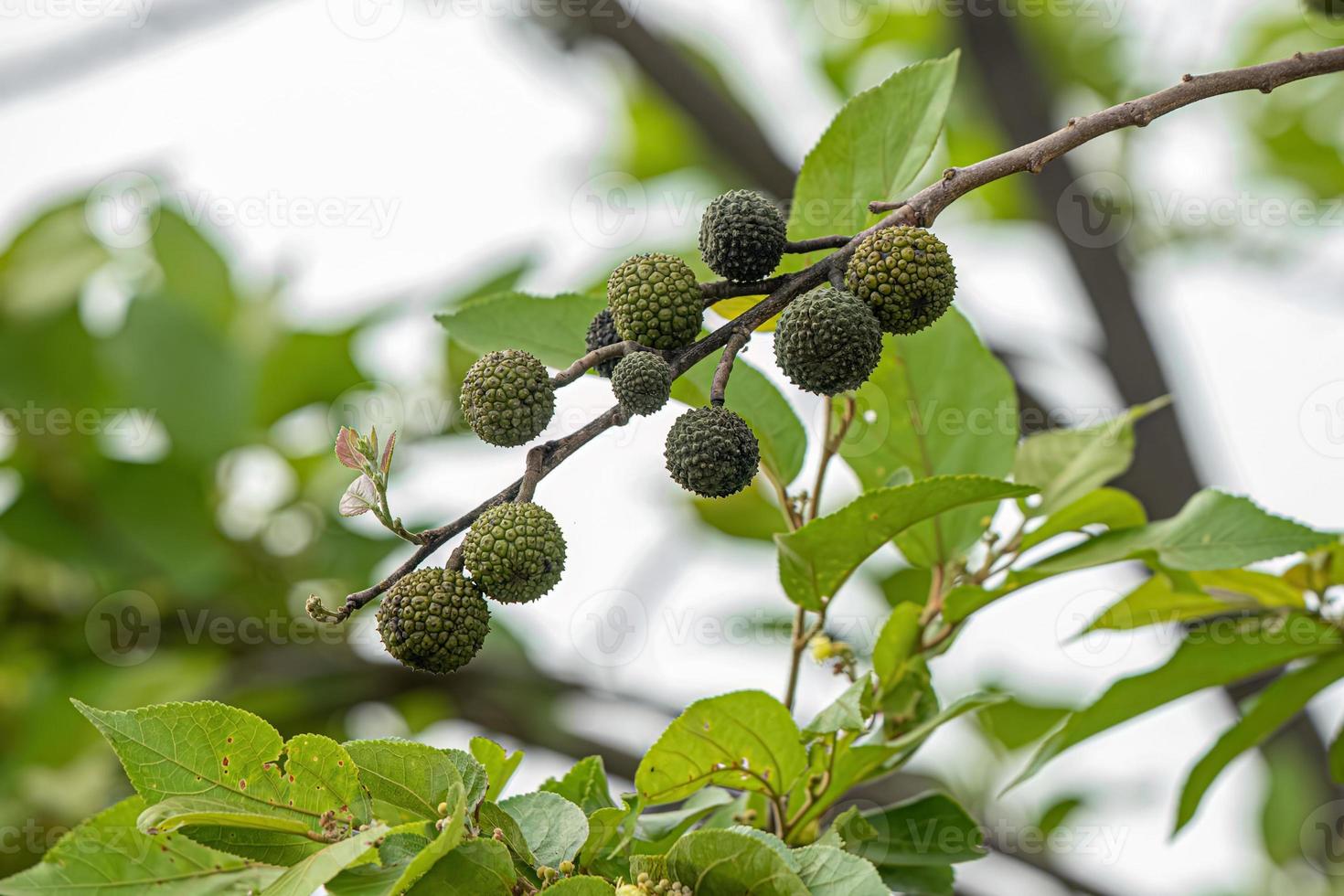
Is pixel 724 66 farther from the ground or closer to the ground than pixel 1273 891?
farther from the ground

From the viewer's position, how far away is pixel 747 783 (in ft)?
3.51

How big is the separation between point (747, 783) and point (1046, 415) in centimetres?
157

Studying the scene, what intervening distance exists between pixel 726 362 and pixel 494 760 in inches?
16.3

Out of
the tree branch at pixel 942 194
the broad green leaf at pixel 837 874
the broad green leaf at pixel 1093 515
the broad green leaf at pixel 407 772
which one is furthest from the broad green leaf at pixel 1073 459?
the broad green leaf at pixel 407 772

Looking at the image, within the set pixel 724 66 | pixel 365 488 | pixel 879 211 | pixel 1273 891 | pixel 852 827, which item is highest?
pixel 724 66

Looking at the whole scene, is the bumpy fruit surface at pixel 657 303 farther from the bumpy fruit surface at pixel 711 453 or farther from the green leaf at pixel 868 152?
the green leaf at pixel 868 152

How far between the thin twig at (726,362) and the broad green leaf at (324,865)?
36 cm

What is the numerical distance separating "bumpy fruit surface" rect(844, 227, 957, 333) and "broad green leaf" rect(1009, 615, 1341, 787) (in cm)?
63

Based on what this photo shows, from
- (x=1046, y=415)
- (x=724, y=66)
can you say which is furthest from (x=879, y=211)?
(x=724, y=66)

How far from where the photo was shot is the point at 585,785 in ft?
3.46

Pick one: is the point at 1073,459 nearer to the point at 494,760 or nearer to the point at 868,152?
the point at 868,152

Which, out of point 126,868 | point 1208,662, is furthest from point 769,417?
point 126,868

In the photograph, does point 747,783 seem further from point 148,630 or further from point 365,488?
point 148,630

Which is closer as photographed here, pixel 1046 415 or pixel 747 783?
pixel 747 783
